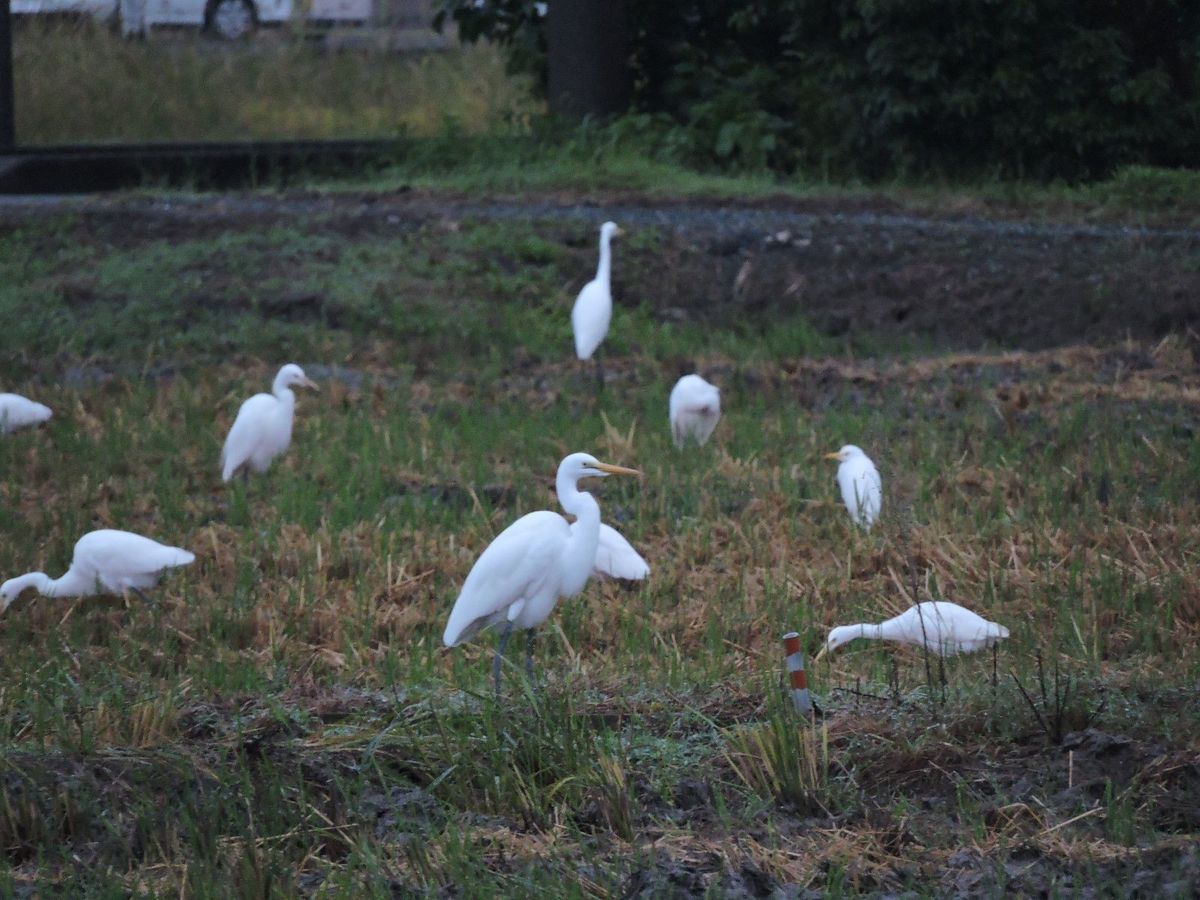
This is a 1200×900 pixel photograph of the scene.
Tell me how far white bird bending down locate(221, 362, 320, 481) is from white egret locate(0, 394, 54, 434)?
1155 millimetres

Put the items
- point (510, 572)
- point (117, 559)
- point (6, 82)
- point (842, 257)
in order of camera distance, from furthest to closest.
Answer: point (6, 82) → point (842, 257) → point (117, 559) → point (510, 572)

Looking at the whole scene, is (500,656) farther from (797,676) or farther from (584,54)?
(584,54)

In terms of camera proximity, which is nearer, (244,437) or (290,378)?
(244,437)

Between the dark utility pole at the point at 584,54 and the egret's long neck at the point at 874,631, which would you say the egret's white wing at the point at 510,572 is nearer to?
the egret's long neck at the point at 874,631

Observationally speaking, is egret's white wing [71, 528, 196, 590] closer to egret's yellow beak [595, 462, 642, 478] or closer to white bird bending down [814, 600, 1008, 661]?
egret's yellow beak [595, 462, 642, 478]

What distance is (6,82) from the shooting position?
16703 millimetres

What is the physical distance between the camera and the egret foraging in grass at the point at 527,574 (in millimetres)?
5164

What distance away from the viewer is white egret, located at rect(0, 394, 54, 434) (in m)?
8.46

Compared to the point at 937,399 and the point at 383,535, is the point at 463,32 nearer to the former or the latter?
the point at 937,399

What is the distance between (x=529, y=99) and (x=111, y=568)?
14687 mm

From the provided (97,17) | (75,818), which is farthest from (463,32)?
(75,818)

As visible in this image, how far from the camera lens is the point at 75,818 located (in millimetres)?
4078

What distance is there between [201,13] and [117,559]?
→ 21886 mm

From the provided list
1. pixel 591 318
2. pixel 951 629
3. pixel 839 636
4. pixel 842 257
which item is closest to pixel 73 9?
pixel 842 257
